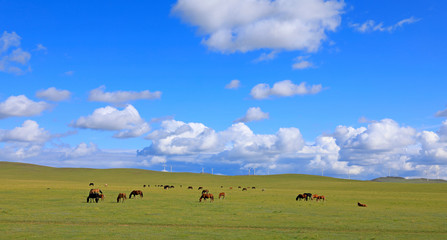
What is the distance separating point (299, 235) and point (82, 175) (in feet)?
545

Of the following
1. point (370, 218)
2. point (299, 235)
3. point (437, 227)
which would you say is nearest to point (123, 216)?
point (299, 235)

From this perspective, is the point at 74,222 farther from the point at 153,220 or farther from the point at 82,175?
the point at 82,175

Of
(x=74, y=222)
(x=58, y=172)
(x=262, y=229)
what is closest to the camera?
(x=262, y=229)

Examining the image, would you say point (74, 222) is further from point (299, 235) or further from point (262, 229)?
point (299, 235)

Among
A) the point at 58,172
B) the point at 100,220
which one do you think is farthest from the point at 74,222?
the point at 58,172

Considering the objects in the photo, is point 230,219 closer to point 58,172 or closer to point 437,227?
point 437,227

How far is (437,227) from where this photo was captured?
2738cm

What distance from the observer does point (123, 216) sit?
31.6m

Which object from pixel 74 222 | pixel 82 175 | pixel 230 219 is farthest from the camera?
pixel 82 175

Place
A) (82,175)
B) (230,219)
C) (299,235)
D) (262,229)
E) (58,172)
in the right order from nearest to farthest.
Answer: (299,235) → (262,229) → (230,219) → (82,175) → (58,172)

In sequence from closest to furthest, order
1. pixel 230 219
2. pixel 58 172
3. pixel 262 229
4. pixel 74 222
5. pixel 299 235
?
pixel 299 235 < pixel 262 229 < pixel 74 222 < pixel 230 219 < pixel 58 172

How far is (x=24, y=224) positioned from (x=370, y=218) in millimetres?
24364

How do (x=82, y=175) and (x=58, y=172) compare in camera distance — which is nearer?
(x=82, y=175)

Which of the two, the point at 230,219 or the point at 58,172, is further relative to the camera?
the point at 58,172
